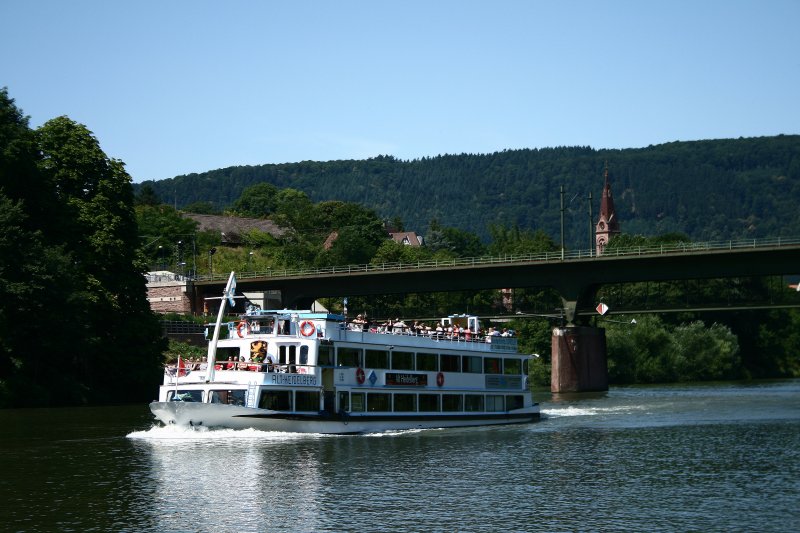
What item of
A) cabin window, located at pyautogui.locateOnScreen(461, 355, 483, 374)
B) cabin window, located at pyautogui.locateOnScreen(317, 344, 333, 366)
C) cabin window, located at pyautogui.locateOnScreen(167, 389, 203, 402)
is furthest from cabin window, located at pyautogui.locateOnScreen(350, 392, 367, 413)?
cabin window, located at pyautogui.locateOnScreen(461, 355, 483, 374)

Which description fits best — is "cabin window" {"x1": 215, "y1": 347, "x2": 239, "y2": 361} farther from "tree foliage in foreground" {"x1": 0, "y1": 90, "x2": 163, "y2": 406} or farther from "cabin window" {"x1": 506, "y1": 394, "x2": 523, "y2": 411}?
"tree foliage in foreground" {"x1": 0, "y1": 90, "x2": 163, "y2": 406}

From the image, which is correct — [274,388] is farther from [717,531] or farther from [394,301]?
[394,301]

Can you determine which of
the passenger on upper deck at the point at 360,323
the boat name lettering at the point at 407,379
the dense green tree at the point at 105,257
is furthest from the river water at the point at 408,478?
the dense green tree at the point at 105,257

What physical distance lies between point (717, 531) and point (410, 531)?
8.37 metres

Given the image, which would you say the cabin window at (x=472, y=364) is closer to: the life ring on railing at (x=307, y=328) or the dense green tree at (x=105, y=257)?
the life ring on railing at (x=307, y=328)

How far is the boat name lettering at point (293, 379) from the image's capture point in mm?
54281

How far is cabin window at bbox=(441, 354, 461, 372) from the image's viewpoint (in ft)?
209

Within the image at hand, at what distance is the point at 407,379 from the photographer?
2410 inches

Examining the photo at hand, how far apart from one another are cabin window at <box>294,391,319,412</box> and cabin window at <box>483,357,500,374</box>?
13.5 m

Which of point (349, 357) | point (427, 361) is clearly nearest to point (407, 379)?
point (427, 361)

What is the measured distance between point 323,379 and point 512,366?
16173 mm

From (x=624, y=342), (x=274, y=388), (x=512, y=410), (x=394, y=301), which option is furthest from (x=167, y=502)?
(x=394, y=301)

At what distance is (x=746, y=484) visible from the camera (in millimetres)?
41531

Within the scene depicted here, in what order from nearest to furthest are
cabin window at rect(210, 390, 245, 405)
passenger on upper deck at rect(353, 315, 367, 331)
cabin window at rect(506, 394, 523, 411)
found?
cabin window at rect(210, 390, 245, 405)
passenger on upper deck at rect(353, 315, 367, 331)
cabin window at rect(506, 394, 523, 411)
